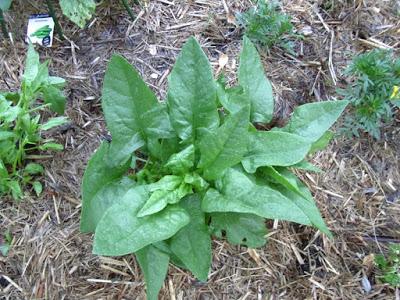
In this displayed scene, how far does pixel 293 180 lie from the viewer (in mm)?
1811

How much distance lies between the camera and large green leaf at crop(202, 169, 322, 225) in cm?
156

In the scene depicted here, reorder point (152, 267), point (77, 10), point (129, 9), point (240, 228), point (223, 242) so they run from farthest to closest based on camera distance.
Answer: point (129, 9), point (77, 10), point (223, 242), point (240, 228), point (152, 267)

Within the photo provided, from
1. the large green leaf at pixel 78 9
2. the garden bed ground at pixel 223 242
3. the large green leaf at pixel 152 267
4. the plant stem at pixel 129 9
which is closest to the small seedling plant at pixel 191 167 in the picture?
the large green leaf at pixel 152 267

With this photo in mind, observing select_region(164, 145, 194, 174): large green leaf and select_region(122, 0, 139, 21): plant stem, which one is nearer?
select_region(164, 145, 194, 174): large green leaf

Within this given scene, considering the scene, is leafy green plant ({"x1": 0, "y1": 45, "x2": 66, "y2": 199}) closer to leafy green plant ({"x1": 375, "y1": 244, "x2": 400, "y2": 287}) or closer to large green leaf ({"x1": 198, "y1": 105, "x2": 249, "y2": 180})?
large green leaf ({"x1": 198, "y1": 105, "x2": 249, "y2": 180})

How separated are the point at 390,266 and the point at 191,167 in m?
0.91

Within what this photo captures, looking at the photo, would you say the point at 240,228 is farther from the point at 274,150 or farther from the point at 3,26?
the point at 3,26

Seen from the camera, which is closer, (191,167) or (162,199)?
(162,199)

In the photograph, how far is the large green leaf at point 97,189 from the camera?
1.73 meters

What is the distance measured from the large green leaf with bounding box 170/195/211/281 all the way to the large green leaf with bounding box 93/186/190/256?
0.09 meters

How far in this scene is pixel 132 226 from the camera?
1576mm

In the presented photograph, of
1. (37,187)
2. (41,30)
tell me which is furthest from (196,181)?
(41,30)

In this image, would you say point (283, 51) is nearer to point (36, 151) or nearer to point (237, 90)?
point (237, 90)

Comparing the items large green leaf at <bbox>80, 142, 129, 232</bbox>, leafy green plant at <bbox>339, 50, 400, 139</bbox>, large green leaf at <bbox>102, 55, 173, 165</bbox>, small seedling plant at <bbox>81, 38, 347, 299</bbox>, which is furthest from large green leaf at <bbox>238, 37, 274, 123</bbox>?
large green leaf at <bbox>80, 142, 129, 232</bbox>
